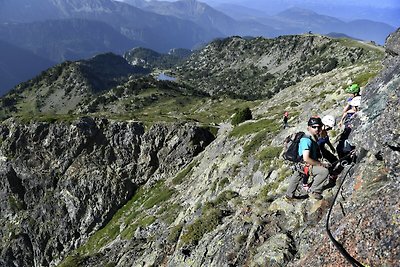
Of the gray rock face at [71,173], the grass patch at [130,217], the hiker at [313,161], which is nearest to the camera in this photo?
the hiker at [313,161]

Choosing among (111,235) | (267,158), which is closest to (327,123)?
(267,158)

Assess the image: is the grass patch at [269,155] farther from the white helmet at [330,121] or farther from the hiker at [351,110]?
the white helmet at [330,121]

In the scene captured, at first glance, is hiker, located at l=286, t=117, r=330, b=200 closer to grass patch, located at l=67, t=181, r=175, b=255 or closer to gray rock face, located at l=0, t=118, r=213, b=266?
grass patch, located at l=67, t=181, r=175, b=255

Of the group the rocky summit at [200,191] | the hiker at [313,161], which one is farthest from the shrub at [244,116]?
the hiker at [313,161]

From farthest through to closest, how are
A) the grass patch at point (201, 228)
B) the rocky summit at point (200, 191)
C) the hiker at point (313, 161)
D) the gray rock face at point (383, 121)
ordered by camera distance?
the grass patch at point (201, 228), the hiker at point (313, 161), the rocky summit at point (200, 191), the gray rock face at point (383, 121)

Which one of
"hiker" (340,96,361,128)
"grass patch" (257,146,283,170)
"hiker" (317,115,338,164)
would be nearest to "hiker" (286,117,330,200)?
"hiker" (317,115,338,164)

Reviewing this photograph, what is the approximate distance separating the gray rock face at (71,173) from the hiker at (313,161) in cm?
6382

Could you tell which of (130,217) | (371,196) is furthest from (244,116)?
(371,196)

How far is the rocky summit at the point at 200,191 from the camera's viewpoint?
1339 cm

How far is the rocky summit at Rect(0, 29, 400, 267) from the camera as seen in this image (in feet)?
43.9

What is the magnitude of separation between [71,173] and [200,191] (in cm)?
5158

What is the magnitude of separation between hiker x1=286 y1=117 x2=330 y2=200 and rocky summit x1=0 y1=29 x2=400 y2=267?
55 cm

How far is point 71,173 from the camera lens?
87.8 metres

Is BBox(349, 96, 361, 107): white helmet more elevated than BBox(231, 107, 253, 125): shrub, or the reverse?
BBox(349, 96, 361, 107): white helmet
